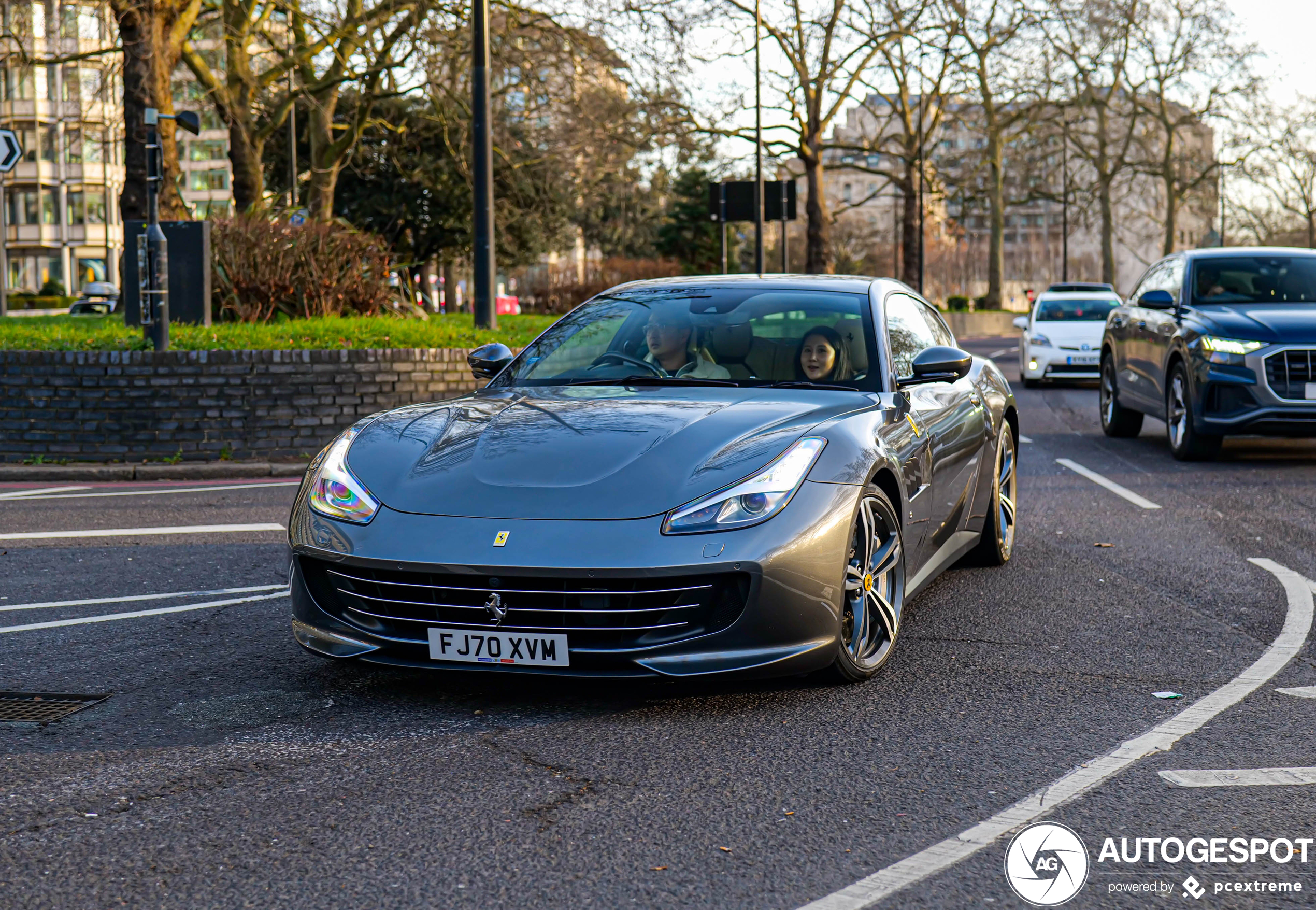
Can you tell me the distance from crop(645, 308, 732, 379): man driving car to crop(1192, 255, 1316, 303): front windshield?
789 cm

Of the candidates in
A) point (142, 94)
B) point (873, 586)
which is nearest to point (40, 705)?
point (873, 586)

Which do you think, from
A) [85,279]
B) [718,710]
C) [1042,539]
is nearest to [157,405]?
[1042,539]

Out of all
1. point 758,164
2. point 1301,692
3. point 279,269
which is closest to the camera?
point 1301,692

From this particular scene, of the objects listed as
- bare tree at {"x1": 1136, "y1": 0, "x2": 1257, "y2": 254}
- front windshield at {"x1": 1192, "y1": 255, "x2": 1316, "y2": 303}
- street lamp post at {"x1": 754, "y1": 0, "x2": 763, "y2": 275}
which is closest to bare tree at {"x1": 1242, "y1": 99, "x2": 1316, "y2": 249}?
bare tree at {"x1": 1136, "y1": 0, "x2": 1257, "y2": 254}

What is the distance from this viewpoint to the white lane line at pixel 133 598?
20.4 ft

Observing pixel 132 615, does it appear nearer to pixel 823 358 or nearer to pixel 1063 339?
pixel 823 358

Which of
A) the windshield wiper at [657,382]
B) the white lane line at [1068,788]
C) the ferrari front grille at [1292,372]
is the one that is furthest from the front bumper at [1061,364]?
the windshield wiper at [657,382]

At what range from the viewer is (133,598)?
6379 millimetres

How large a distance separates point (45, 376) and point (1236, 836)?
34.8 ft

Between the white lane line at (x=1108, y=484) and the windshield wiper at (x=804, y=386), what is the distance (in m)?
4.54

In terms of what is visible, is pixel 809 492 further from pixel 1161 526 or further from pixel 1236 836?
pixel 1161 526

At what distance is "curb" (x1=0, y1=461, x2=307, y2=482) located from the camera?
11.2 meters

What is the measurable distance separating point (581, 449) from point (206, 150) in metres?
96.2
